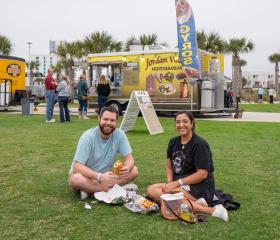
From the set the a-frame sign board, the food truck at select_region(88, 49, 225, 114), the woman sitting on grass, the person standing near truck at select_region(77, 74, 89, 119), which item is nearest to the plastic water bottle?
the woman sitting on grass

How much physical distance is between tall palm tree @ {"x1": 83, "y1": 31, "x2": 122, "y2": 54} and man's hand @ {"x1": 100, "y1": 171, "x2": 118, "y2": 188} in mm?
32471

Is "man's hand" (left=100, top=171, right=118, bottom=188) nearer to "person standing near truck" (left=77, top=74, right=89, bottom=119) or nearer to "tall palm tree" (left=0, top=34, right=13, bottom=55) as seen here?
"person standing near truck" (left=77, top=74, right=89, bottom=119)

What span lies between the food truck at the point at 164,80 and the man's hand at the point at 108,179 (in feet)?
41.1

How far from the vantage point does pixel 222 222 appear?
4.13 m

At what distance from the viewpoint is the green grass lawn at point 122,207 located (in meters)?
3.87

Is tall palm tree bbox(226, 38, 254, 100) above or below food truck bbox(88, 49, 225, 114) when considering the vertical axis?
above

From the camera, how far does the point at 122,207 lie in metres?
4.64

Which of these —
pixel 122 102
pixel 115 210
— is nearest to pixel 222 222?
pixel 115 210

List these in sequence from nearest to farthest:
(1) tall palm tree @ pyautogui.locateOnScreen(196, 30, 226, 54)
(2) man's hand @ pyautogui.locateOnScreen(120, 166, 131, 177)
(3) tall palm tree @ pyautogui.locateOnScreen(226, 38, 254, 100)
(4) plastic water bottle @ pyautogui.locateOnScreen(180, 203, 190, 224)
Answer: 1. (4) plastic water bottle @ pyautogui.locateOnScreen(180, 203, 190, 224)
2. (2) man's hand @ pyautogui.locateOnScreen(120, 166, 131, 177)
3. (1) tall palm tree @ pyautogui.locateOnScreen(196, 30, 226, 54)
4. (3) tall palm tree @ pyautogui.locateOnScreen(226, 38, 254, 100)

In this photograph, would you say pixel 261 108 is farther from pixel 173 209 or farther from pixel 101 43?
pixel 173 209

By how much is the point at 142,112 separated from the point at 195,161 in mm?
6697

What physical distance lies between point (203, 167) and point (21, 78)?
1963 centimetres

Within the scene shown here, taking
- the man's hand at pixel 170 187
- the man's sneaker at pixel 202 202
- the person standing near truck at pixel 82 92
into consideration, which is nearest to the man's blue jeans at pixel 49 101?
the person standing near truck at pixel 82 92

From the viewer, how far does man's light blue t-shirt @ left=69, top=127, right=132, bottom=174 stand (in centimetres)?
484
